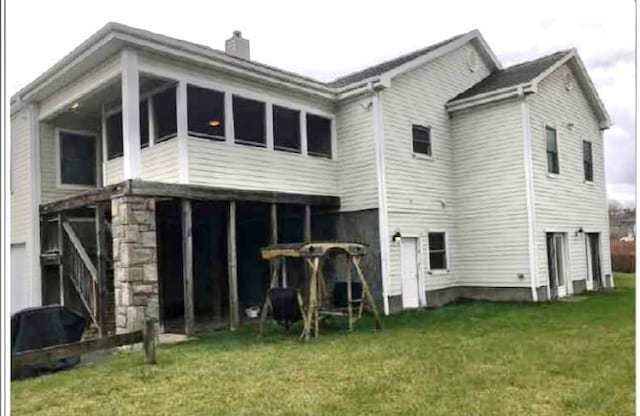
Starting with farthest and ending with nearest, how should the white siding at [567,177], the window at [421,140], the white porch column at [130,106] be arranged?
1. the white siding at [567,177]
2. the window at [421,140]
3. the white porch column at [130,106]

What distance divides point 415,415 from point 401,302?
20.5ft

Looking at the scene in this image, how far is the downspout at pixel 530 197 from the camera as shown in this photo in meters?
10.3

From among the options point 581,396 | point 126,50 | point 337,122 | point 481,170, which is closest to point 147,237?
point 126,50

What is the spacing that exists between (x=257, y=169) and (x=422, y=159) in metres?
3.58

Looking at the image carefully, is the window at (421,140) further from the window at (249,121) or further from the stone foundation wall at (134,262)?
the stone foundation wall at (134,262)

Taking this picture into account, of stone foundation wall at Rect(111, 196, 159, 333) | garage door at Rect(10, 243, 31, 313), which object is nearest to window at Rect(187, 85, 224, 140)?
stone foundation wall at Rect(111, 196, 159, 333)

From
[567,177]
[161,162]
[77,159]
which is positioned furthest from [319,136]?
[567,177]

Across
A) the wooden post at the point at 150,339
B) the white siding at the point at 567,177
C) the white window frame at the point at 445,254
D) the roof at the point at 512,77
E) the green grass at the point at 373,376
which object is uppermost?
the roof at the point at 512,77

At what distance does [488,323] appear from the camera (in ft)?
26.1

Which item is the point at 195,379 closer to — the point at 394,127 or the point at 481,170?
the point at 394,127

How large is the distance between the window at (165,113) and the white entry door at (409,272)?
4.58 meters

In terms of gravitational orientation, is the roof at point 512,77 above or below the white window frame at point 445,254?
above

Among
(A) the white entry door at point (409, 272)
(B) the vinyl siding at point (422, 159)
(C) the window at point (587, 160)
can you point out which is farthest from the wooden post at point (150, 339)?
(C) the window at point (587, 160)

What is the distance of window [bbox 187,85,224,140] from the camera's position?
28.5 ft
